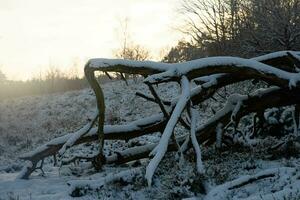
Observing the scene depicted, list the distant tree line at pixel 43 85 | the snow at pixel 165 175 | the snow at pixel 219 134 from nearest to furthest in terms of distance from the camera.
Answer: the snow at pixel 165 175 → the snow at pixel 219 134 → the distant tree line at pixel 43 85

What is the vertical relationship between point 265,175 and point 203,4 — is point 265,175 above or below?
below

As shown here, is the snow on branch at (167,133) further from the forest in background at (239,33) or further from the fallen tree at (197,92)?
the forest in background at (239,33)

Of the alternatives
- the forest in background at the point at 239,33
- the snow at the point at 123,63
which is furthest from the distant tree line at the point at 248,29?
the snow at the point at 123,63

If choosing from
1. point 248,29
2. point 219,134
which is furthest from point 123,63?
point 248,29

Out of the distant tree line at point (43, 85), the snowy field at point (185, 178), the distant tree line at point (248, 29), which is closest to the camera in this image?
the snowy field at point (185, 178)

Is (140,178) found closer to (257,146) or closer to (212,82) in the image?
(212,82)

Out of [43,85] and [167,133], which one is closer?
[167,133]

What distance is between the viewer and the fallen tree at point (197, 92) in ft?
28.9

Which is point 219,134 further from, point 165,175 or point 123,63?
point 123,63

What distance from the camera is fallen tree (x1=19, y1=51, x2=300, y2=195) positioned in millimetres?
8820

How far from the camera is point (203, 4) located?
1483 inches

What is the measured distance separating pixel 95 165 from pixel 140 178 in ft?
7.54

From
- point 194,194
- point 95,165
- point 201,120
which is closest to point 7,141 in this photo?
point 201,120

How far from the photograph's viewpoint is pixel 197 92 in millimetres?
10570
